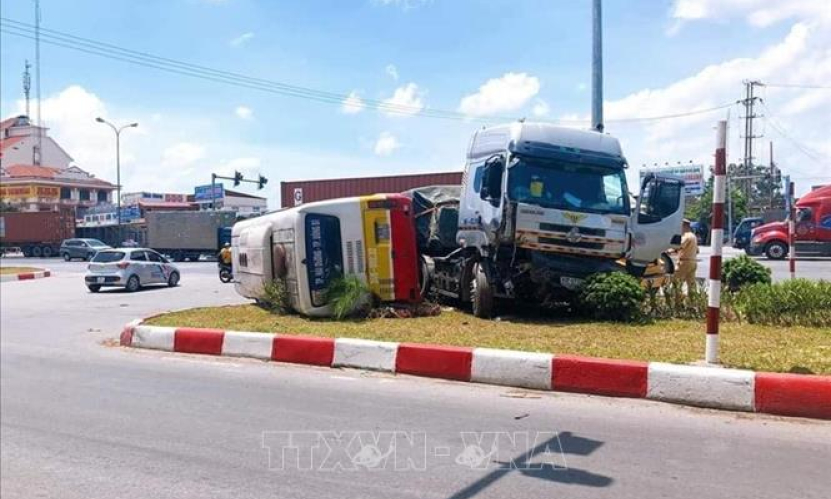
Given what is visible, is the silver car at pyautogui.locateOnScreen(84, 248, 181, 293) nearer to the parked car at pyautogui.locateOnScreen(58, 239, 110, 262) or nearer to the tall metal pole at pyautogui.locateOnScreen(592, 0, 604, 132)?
the tall metal pole at pyautogui.locateOnScreen(592, 0, 604, 132)

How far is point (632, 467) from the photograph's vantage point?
→ 4.10m

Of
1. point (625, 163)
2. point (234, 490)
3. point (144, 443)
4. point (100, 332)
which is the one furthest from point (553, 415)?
point (100, 332)

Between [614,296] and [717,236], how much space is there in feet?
9.00

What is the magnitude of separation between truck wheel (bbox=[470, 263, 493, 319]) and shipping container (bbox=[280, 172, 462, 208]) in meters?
13.5

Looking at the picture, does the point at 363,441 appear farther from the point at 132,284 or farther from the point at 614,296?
the point at 132,284

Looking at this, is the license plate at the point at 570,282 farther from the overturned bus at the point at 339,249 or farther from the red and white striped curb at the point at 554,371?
the red and white striped curb at the point at 554,371

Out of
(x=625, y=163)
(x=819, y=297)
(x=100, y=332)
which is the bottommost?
(x=100, y=332)

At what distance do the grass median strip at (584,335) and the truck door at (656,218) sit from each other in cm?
209

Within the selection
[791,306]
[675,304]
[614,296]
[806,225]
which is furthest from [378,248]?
[806,225]

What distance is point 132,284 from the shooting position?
21.2m

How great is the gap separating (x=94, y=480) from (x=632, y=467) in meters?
3.27

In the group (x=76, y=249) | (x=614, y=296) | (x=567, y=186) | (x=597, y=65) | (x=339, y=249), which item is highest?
(x=597, y=65)

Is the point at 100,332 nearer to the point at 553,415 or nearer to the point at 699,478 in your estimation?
the point at 553,415

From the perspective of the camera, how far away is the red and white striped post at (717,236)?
5.95 m
